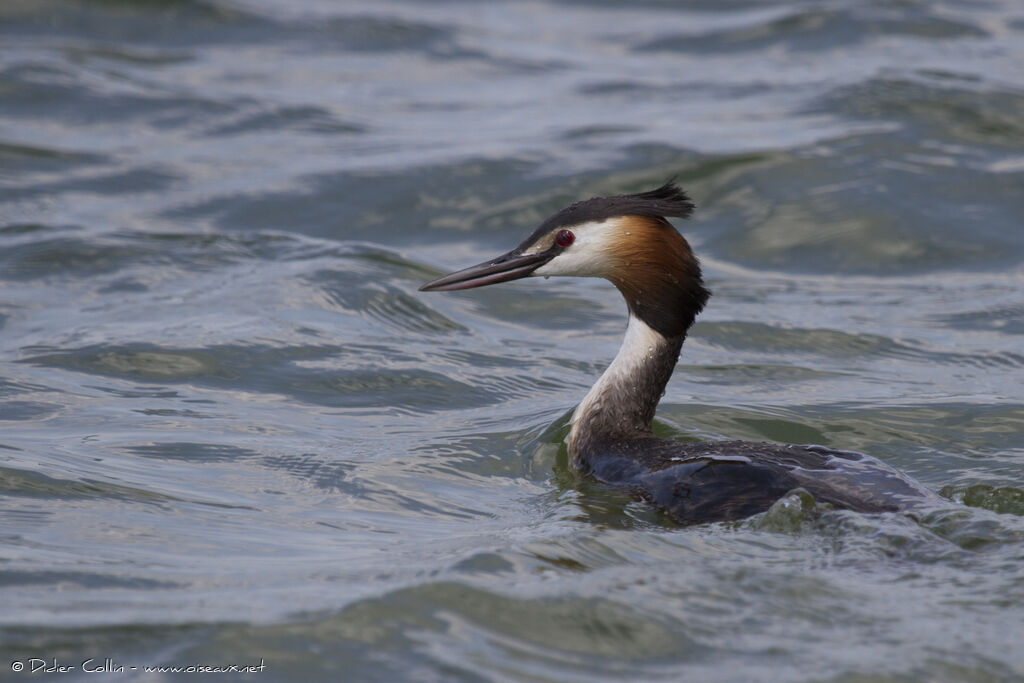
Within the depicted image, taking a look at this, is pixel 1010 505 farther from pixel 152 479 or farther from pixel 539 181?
pixel 539 181

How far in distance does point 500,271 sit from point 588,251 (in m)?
0.42

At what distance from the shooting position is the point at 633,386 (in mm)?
6172

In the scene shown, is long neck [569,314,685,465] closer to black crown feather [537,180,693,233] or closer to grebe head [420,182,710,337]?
grebe head [420,182,710,337]

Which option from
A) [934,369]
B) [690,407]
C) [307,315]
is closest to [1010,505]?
[690,407]

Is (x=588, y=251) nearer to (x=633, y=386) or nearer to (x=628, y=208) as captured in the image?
(x=628, y=208)

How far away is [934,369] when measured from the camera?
24.7 ft

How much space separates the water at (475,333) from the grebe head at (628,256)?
79 cm

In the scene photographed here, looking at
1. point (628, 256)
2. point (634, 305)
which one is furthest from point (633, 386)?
point (628, 256)

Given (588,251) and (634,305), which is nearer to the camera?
(588,251)

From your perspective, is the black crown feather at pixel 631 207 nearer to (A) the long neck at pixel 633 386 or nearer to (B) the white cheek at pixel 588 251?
(B) the white cheek at pixel 588 251

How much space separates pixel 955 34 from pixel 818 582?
35.2ft

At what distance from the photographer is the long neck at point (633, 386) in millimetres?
6125

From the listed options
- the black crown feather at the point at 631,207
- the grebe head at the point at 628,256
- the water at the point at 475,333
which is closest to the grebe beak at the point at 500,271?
the grebe head at the point at 628,256

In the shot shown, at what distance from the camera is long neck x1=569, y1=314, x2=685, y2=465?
612 cm
